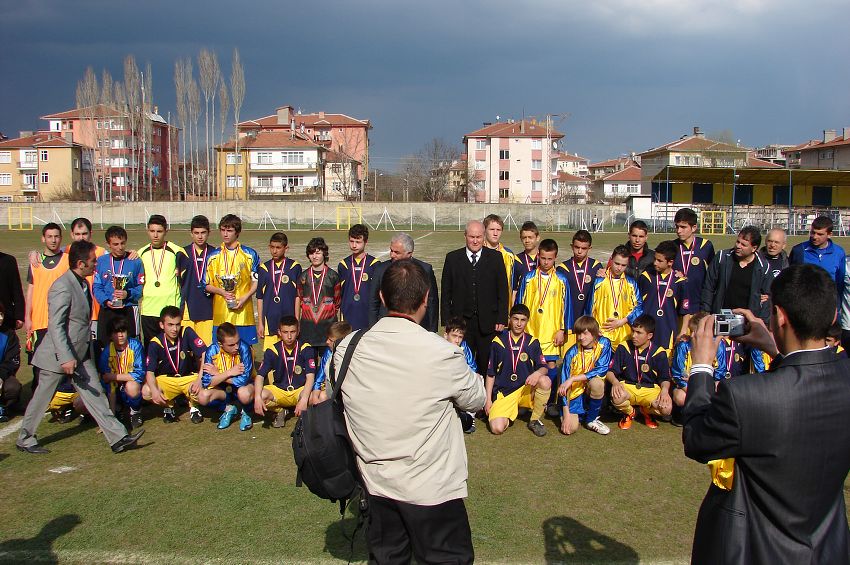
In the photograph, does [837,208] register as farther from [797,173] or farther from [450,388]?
[450,388]

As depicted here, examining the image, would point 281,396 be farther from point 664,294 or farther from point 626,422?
point 664,294

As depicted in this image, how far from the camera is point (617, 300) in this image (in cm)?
763

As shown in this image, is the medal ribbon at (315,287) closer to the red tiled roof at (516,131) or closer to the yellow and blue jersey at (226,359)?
the yellow and blue jersey at (226,359)

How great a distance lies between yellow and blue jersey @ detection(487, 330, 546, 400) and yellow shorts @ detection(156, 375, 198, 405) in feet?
10.6

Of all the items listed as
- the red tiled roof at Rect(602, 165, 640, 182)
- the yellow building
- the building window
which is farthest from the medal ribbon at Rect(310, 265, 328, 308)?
the red tiled roof at Rect(602, 165, 640, 182)

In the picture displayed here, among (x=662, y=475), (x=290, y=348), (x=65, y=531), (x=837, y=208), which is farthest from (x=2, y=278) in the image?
(x=837, y=208)

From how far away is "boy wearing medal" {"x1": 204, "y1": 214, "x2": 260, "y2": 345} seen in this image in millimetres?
7875

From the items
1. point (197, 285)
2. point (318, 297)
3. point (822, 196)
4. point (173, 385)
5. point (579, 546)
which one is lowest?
point (579, 546)

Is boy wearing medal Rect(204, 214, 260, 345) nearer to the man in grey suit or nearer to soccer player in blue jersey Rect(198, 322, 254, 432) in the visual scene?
soccer player in blue jersey Rect(198, 322, 254, 432)

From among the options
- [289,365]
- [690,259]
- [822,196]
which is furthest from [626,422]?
[822,196]

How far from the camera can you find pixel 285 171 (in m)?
76.2

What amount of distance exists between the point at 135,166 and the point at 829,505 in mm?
79825

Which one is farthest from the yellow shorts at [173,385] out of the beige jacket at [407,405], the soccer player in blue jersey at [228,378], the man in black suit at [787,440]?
Answer: the man in black suit at [787,440]

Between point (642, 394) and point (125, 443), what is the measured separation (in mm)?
5122
